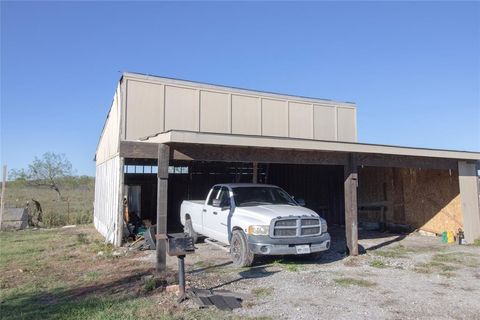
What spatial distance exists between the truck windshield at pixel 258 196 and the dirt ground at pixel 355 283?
1.45 metres

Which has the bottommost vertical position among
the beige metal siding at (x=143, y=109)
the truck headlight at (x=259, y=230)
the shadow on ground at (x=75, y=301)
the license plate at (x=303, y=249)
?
the shadow on ground at (x=75, y=301)

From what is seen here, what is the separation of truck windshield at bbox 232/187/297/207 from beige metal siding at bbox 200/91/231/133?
4.68 m

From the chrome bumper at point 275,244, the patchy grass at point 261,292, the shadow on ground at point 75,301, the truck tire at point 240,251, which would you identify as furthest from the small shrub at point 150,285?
the chrome bumper at point 275,244

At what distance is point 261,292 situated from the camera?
690cm

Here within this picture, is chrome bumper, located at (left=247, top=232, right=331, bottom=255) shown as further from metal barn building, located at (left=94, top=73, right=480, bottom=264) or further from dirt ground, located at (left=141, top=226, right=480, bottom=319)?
metal barn building, located at (left=94, top=73, right=480, bottom=264)

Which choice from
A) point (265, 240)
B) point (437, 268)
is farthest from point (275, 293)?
point (437, 268)

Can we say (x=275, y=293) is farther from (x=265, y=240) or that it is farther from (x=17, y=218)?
(x=17, y=218)

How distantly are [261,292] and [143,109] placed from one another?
8338 mm

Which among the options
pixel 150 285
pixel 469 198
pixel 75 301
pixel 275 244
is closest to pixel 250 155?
pixel 275 244

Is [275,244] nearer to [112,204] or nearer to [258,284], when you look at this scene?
[258,284]

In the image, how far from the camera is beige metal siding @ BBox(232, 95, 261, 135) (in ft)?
50.0

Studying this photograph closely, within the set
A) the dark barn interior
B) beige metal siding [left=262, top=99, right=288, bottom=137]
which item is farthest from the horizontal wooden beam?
the dark barn interior

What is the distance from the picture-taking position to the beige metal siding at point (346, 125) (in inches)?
704

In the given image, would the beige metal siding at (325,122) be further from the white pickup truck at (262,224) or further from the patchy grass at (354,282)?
the patchy grass at (354,282)
